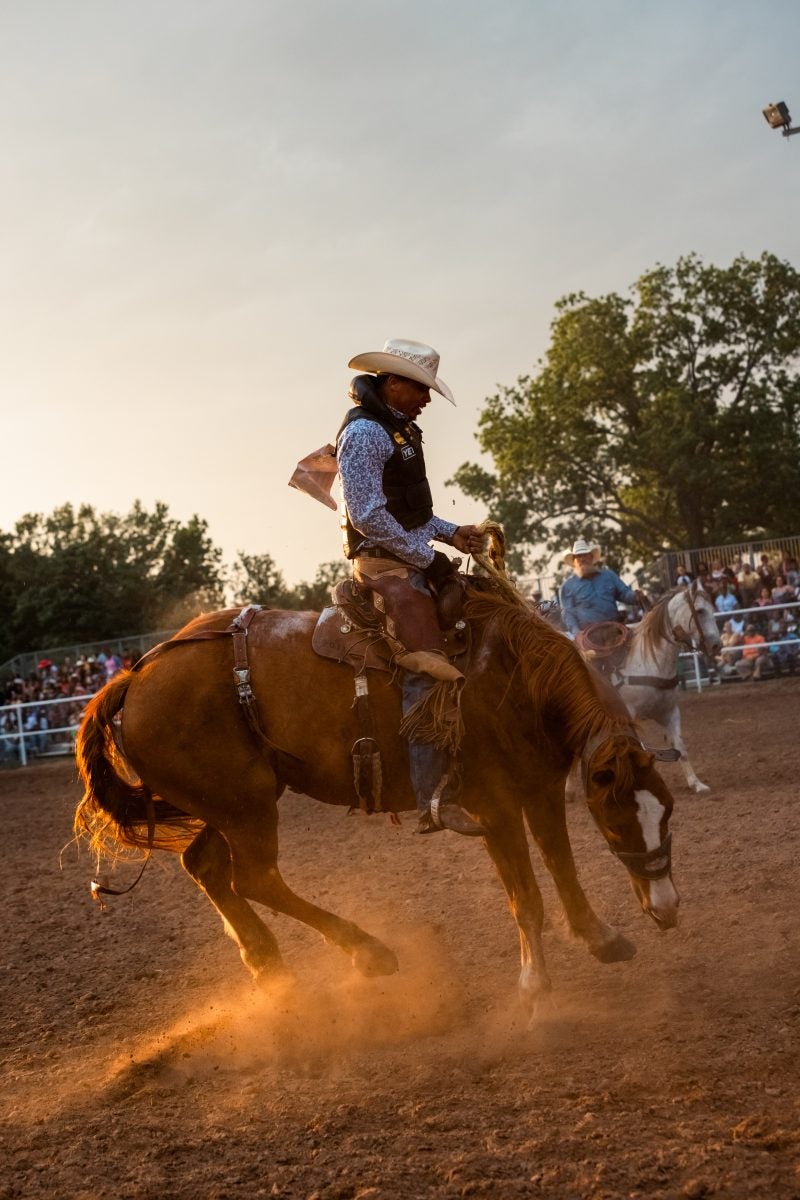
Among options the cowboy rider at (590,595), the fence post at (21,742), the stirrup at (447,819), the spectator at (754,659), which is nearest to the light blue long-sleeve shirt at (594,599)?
the cowboy rider at (590,595)

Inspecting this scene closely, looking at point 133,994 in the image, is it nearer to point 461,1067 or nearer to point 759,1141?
point 461,1067

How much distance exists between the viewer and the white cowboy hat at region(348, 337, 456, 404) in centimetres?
464

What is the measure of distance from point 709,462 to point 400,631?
3818 centimetres

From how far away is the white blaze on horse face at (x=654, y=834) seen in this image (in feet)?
14.1

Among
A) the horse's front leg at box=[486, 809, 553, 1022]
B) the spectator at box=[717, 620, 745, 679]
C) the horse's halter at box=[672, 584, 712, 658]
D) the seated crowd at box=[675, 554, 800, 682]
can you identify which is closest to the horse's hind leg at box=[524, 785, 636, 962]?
the horse's front leg at box=[486, 809, 553, 1022]

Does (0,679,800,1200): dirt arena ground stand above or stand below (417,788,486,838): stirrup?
below

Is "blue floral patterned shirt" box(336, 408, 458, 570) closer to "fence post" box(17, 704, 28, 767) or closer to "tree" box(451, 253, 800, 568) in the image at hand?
"fence post" box(17, 704, 28, 767)

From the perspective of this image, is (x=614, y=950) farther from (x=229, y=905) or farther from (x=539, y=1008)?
(x=229, y=905)

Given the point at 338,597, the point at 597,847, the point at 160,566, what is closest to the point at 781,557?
the point at 597,847

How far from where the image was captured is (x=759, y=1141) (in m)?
2.77

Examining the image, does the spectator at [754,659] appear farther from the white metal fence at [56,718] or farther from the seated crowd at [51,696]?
the seated crowd at [51,696]

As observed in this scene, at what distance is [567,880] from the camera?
4.67 m

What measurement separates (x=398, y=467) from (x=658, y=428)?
37986 millimetres

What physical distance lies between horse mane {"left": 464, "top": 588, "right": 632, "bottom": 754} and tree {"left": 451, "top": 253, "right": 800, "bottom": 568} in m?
35.9
